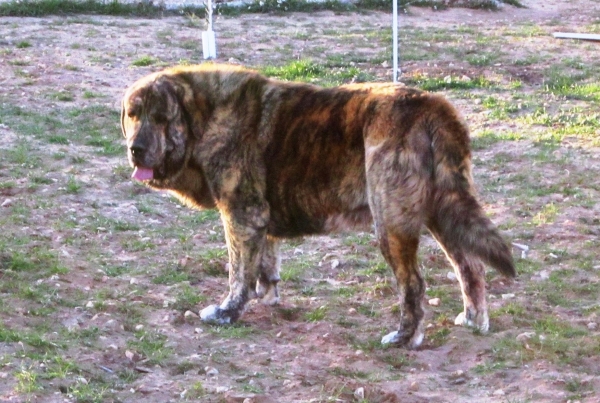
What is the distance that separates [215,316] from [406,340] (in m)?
1.24

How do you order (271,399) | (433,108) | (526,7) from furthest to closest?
(526,7) → (433,108) → (271,399)

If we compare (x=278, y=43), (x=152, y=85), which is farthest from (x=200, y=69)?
(x=278, y=43)

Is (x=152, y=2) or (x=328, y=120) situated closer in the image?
(x=328, y=120)

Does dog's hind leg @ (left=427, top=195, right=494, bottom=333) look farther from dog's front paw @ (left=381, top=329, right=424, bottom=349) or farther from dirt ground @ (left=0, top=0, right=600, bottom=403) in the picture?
dog's front paw @ (left=381, top=329, right=424, bottom=349)

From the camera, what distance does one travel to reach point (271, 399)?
547 centimetres

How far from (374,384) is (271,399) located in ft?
1.97

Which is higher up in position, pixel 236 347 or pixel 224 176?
pixel 224 176

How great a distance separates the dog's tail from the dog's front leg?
1.18 m

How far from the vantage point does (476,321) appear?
6.62 m

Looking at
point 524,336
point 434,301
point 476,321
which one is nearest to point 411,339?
point 476,321

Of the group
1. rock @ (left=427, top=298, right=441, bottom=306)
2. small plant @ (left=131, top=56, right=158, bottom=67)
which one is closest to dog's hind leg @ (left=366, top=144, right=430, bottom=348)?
rock @ (left=427, top=298, right=441, bottom=306)

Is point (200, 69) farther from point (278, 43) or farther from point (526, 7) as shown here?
point (526, 7)

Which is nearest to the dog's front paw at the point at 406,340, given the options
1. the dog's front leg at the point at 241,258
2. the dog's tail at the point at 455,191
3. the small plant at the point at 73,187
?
the dog's tail at the point at 455,191

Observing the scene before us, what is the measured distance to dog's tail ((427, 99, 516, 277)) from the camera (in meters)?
6.03
